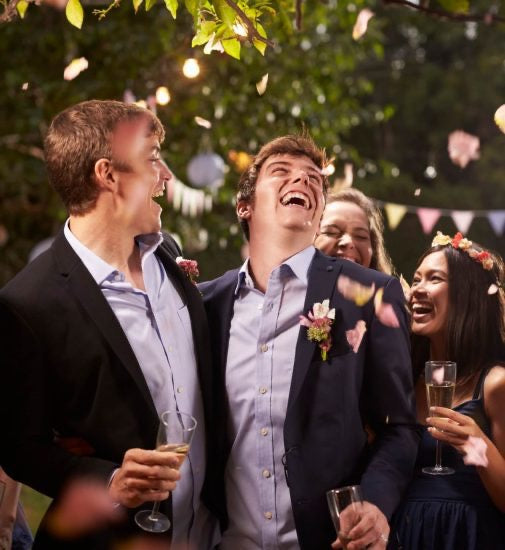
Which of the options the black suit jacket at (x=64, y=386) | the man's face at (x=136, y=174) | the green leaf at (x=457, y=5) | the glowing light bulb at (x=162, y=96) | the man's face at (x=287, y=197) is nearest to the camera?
the black suit jacket at (x=64, y=386)

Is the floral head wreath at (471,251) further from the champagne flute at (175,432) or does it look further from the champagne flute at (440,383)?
the champagne flute at (175,432)

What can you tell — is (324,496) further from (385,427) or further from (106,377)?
(106,377)

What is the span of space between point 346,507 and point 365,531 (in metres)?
0.10

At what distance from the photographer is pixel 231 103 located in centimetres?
831

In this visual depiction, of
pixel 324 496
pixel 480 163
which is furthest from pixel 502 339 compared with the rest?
pixel 480 163

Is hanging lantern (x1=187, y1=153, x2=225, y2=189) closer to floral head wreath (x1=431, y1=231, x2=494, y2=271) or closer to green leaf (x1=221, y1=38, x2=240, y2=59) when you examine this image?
floral head wreath (x1=431, y1=231, x2=494, y2=271)

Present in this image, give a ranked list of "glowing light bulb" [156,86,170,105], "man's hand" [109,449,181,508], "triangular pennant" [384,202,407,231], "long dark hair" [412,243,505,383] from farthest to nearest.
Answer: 1. "glowing light bulb" [156,86,170,105]
2. "triangular pennant" [384,202,407,231]
3. "long dark hair" [412,243,505,383]
4. "man's hand" [109,449,181,508]

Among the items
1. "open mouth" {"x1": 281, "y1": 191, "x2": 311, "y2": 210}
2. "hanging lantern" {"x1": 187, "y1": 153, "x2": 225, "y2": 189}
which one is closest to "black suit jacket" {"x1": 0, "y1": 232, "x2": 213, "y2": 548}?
"open mouth" {"x1": 281, "y1": 191, "x2": 311, "y2": 210}

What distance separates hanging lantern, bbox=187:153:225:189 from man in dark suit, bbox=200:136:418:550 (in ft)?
15.9

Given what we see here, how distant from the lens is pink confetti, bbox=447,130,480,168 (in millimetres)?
20439

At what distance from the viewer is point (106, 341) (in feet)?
9.58

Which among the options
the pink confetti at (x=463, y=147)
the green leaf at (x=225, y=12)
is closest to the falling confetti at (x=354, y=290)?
the green leaf at (x=225, y=12)

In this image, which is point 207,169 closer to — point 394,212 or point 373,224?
point 394,212

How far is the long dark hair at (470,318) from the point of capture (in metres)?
3.62
